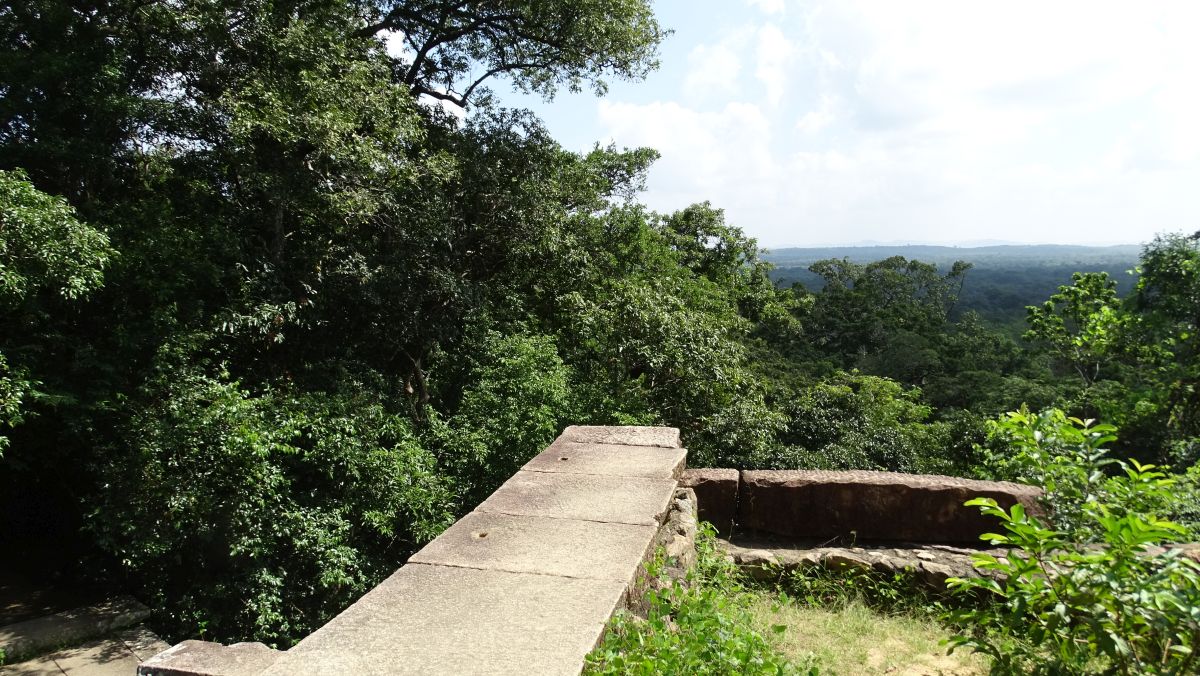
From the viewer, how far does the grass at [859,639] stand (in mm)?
2740

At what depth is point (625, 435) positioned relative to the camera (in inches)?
158

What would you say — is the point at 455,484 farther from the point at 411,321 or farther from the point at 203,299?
the point at 203,299

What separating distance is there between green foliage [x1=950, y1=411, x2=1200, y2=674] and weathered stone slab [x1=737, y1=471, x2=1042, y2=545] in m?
1.23

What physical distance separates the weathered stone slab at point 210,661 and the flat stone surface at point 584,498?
942 millimetres

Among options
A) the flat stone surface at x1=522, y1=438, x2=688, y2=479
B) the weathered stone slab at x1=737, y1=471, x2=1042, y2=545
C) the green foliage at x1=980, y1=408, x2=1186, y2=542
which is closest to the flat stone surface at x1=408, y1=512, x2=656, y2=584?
the flat stone surface at x1=522, y1=438, x2=688, y2=479

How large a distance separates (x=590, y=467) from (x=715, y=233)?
10.8m

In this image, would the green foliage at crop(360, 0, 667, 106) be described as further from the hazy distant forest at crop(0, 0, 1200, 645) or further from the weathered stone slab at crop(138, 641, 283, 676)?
the weathered stone slab at crop(138, 641, 283, 676)

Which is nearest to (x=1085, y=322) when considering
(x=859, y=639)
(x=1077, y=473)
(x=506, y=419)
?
(x=506, y=419)

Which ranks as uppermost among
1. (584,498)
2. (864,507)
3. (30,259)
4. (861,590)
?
(30,259)

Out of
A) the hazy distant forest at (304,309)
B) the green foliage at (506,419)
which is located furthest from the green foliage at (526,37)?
the green foliage at (506,419)

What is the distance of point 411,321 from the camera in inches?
284

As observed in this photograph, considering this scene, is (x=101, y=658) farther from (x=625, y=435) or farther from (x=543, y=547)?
(x=543, y=547)

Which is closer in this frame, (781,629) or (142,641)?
(781,629)

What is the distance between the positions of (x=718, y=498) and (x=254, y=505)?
11.3ft
